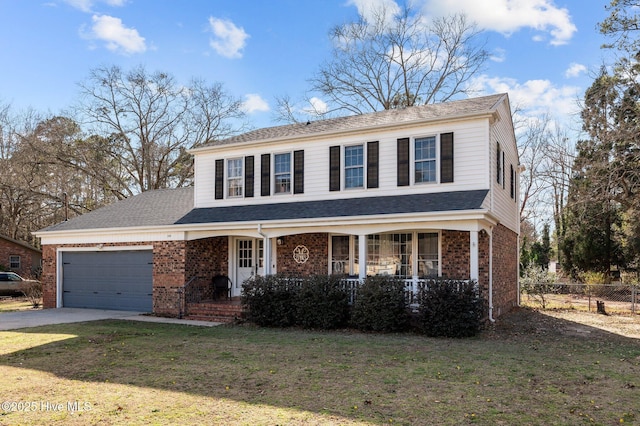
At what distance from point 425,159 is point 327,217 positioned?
3221mm

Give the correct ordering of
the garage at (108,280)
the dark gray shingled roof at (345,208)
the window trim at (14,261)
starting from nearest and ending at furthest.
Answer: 1. the dark gray shingled roof at (345,208)
2. the garage at (108,280)
3. the window trim at (14,261)

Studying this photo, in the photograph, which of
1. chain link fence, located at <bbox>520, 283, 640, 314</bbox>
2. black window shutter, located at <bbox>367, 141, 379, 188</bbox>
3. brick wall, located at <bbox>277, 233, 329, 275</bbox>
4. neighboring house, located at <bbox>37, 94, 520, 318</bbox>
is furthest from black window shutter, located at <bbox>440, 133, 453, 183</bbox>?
chain link fence, located at <bbox>520, 283, 640, 314</bbox>

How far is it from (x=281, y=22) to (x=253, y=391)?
16.4 metres

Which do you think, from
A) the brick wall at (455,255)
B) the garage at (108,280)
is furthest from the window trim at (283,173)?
the brick wall at (455,255)

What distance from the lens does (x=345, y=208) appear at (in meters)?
13.7

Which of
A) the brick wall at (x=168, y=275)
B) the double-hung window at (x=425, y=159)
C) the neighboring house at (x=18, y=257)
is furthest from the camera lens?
the neighboring house at (x=18, y=257)

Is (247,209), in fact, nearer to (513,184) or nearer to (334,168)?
(334,168)

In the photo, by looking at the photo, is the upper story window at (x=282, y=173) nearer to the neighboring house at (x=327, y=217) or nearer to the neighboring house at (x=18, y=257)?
the neighboring house at (x=327, y=217)

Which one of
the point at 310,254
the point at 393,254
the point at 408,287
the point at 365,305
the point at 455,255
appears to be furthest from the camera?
the point at 310,254

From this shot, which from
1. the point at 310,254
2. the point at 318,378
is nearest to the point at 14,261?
the point at 310,254

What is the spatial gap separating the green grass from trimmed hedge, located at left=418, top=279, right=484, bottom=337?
439 millimetres

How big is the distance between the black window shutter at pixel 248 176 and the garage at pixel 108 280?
144 inches

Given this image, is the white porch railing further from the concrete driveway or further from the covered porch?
the concrete driveway

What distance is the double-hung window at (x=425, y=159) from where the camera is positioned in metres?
13.7
